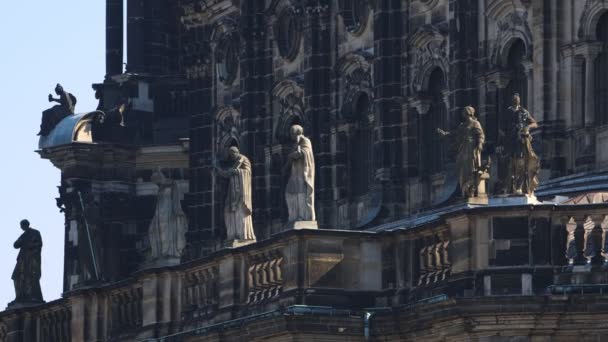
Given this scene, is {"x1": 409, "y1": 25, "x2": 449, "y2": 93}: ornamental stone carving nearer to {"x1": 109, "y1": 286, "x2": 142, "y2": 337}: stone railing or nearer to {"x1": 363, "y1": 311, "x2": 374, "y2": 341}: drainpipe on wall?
{"x1": 109, "y1": 286, "x2": 142, "y2": 337}: stone railing

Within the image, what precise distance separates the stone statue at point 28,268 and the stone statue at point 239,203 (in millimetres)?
10754

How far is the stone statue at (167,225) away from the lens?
6900cm

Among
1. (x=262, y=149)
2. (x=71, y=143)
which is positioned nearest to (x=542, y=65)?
(x=262, y=149)

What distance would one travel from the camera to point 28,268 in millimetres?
76500

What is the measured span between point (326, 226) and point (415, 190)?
357 cm

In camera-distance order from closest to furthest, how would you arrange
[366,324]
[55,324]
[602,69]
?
[366,324] < [602,69] < [55,324]

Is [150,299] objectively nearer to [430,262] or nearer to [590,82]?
[430,262]

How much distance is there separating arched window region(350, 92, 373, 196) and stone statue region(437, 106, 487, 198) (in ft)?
37.5

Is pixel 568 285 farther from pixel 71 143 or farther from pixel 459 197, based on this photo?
pixel 71 143

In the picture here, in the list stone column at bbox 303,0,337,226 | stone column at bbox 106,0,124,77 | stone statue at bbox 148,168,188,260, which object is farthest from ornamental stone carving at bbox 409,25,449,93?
stone column at bbox 106,0,124,77

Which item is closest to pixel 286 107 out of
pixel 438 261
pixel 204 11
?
pixel 204 11

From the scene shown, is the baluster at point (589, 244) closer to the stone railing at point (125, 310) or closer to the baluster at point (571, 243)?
the baluster at point (571, 243)

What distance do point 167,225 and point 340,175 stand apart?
5.40 meters

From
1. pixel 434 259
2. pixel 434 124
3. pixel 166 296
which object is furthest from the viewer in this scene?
pixel 434 124
